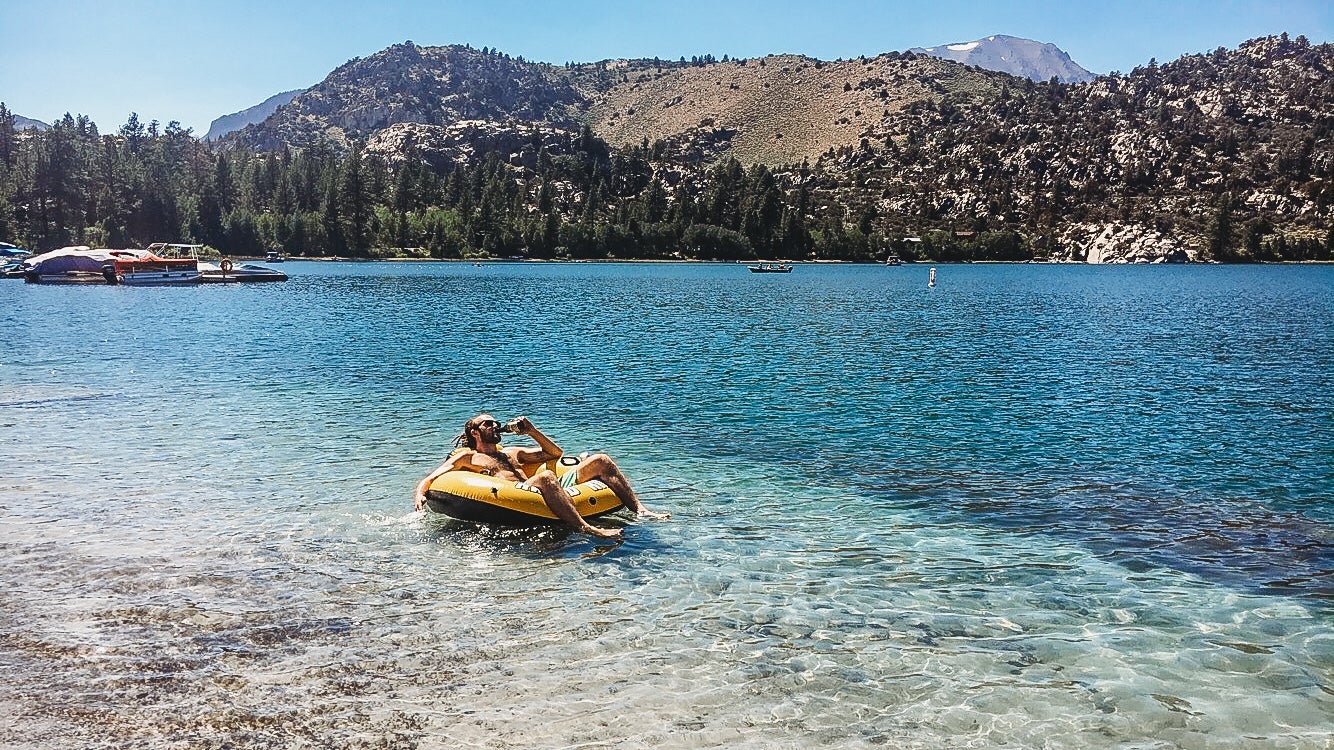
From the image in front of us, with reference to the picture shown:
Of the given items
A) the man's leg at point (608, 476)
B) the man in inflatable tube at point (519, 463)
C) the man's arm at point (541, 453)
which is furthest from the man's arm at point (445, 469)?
the man's leg at point (608, 476)

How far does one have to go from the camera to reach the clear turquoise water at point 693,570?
967 cm

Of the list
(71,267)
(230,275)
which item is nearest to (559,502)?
(230,275)

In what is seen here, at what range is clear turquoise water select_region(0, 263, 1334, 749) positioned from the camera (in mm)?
9672

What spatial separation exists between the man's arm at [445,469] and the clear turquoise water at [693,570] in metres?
0.44

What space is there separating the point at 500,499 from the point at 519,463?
4.80ft

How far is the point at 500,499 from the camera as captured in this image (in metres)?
15.8

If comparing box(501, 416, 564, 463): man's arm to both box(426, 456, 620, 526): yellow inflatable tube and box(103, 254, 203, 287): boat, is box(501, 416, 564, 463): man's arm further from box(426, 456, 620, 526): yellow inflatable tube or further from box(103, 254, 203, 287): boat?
box(103, 254, 203, 287): boat

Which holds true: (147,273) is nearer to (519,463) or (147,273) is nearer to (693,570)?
(519,463)

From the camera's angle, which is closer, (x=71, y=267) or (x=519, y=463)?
(x=519, y=463)

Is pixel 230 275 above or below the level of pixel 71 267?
below

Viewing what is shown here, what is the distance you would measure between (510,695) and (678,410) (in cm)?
1994

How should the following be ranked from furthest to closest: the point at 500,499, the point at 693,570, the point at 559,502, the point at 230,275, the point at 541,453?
the point at 230,275 < the point at 541,453 < the point at 500,499 < the point at 559,502 < the point at 693,570

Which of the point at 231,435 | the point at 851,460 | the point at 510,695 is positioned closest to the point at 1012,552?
the point at 851,460

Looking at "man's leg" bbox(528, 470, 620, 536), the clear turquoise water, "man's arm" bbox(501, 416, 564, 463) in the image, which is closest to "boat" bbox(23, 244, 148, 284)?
the clear turquoise water
